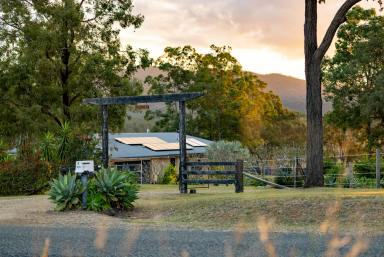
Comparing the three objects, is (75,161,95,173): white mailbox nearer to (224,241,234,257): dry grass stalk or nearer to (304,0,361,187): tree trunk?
(224,241,234,257): dry grass stalk

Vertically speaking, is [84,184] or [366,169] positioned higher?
[366,169]

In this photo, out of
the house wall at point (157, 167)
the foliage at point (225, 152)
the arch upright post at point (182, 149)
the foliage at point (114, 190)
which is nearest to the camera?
the foliage at point (114, 190)

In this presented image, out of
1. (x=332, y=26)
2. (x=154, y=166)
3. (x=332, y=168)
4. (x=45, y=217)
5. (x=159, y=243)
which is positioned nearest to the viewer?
(x=159, y=243)

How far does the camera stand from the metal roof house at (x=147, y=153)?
42.0 meters

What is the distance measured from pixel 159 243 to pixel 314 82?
47.7 ft

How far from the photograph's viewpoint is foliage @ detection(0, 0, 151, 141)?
32750 millimetres

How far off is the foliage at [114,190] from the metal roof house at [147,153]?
74.1 feet

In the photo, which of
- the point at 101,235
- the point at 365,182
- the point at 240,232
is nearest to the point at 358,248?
the point at 240,232

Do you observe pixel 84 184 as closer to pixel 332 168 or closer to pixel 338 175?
pixel 338 175

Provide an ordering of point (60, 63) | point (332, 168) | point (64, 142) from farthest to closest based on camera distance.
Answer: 1. point (60, 63)
2. point (332, 168)
3. point (64, 142)

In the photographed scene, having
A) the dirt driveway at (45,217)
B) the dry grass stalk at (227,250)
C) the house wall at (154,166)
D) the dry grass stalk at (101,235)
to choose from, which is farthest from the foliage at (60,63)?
the dry grass stalk at (227,250)

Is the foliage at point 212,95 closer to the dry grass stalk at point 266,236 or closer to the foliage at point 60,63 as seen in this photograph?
the foliage at point 60,63

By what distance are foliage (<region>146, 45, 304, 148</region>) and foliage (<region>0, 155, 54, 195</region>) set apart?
4196 centimetres

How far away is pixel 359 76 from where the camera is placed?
46.8 m
